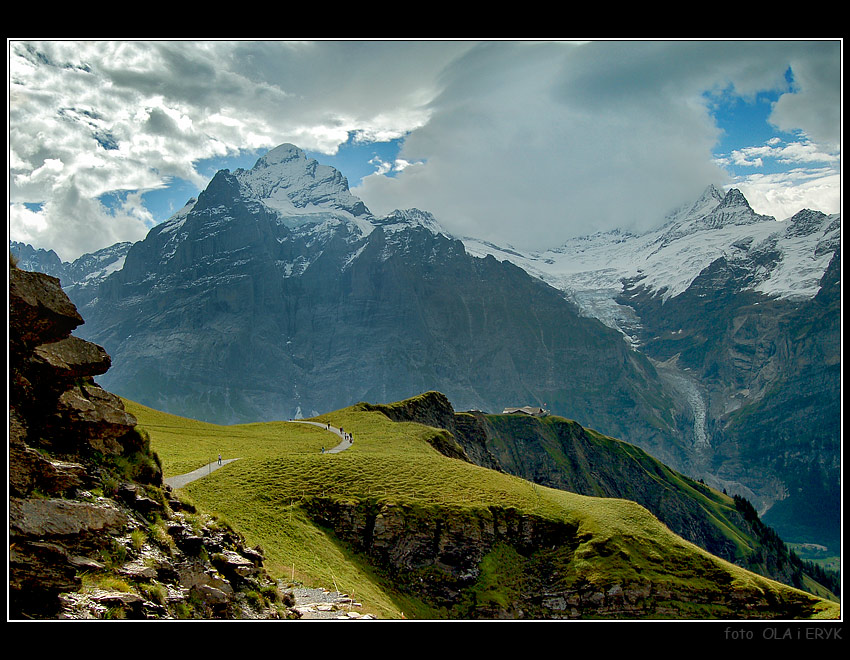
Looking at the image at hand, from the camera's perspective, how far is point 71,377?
20.8m

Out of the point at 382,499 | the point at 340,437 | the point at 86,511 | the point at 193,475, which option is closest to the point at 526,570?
the point at 382,499

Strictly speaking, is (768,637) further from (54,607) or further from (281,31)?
(54,607)

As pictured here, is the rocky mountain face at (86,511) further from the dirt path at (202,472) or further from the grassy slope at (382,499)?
the dirt path at (202,472)

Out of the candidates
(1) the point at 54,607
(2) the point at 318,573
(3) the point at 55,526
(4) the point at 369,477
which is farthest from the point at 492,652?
(4) the point at 369,477

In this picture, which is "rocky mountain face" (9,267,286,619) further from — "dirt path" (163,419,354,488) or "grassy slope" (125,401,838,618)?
"dirt path" (163,419,354,488)

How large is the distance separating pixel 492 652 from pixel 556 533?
4316 cm

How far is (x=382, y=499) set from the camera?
5000 cm

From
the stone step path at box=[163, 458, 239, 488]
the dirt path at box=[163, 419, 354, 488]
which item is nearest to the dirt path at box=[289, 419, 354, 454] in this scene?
the dirt path at box=[163, 419, 354, 488]

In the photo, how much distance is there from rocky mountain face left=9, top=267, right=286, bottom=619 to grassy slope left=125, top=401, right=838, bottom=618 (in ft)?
28.1

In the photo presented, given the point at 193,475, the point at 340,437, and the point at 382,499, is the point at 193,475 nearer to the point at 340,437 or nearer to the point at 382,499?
the point at 382,499

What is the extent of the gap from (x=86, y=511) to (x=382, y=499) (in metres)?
33.4

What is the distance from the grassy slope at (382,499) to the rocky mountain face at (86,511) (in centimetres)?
857

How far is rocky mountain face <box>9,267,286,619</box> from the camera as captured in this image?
16.3m

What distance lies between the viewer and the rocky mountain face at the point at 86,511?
16344 millimetres
